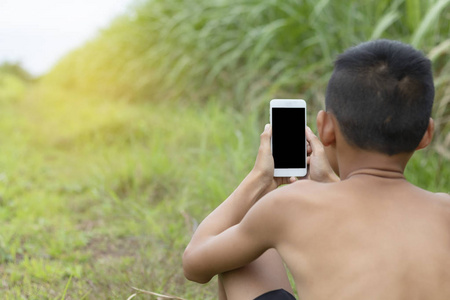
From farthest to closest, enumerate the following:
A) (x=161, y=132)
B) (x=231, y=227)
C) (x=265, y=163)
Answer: (x=161, y=132) < (x=265, y=163) < (x=231, y=227)

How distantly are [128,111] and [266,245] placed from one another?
15.9 ft

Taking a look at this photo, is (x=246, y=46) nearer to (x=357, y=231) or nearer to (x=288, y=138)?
(x=288, y=138)

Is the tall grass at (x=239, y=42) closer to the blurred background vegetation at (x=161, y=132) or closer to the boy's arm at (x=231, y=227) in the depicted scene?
the blurred background vegetation at (x=161, y=132)

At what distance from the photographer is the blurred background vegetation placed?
2959 mm

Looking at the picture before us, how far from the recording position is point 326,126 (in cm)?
135

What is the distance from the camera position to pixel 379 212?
1241 millimetres

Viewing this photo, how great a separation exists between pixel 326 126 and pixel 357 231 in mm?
261

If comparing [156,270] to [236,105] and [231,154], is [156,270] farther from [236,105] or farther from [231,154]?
[236,105]

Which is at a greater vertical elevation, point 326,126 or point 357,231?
point 326,126

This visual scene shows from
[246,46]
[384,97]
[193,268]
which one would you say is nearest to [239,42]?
[246,46]

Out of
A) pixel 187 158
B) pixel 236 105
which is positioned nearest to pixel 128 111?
pixel 236 105

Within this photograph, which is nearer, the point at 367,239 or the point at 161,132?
the point at 367,239

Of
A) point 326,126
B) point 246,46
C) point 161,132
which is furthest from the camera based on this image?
point 161,132

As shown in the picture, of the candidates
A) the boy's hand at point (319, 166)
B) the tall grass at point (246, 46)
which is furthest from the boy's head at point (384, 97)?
the tall grass at point (246, 46)
